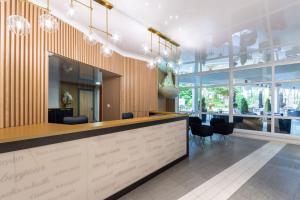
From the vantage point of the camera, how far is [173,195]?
8.91 feet

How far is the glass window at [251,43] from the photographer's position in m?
5.98

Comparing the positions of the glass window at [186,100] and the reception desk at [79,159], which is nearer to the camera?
the reception desk at [79,159]

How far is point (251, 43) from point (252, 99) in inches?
96.3

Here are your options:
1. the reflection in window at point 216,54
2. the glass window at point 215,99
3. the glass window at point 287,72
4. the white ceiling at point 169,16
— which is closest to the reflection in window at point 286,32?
the glass window at point 287,72

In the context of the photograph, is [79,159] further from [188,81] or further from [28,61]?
[188,81]

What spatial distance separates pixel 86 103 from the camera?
419 inches

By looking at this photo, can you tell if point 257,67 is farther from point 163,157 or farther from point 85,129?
point 85,129

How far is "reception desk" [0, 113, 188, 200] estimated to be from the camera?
1650mm

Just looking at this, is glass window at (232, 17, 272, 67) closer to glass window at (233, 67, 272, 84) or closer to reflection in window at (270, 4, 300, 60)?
reflection in window at (270, 4, 300, 60)

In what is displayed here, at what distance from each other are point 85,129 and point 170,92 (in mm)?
4959

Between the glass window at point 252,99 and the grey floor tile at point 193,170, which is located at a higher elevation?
the glass window at point 252,99

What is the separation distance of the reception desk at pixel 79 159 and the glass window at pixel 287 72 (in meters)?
6.02

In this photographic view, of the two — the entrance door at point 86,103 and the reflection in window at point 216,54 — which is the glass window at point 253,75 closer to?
the reflection in window at point 216,54

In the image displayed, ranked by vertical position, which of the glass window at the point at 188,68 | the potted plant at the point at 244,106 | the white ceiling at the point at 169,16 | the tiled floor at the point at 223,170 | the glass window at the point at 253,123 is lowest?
the tiled floor at the point at 223,170
